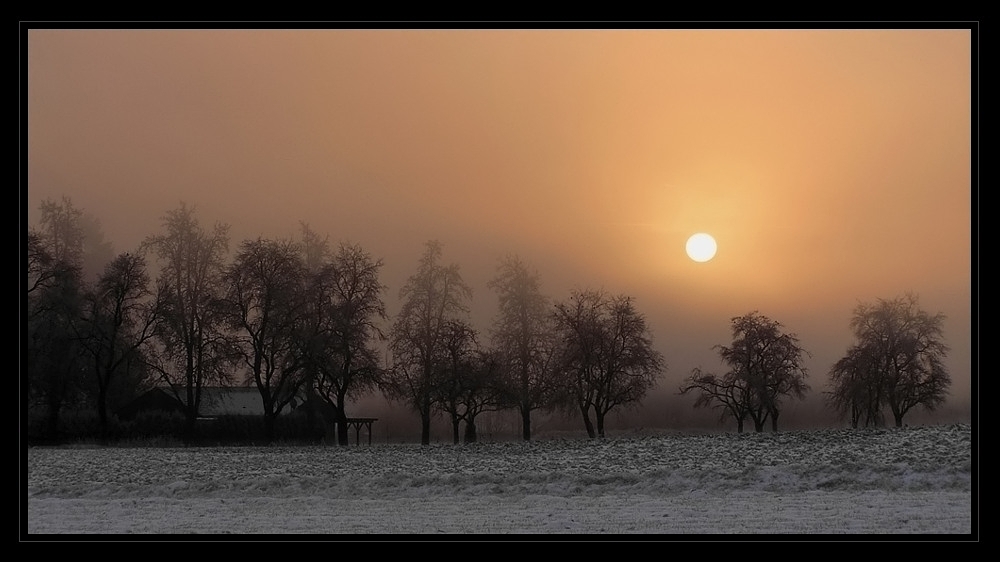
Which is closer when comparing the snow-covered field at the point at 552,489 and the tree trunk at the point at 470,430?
the snow-covered field at the point at 552,489

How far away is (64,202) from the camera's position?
48.0 metres

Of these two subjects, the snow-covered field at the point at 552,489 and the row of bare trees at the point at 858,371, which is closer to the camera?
the snow-covered field at the point at 552,489

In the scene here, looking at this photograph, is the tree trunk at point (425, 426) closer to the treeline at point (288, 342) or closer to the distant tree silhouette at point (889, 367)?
the treeline at point (288, 342)

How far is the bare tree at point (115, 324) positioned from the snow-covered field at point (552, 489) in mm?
9148

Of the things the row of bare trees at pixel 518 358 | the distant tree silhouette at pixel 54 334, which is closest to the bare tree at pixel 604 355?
the row of bare trees at pixel 518 358

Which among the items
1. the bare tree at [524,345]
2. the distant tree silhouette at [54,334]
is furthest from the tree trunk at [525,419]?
the distant tree silhouette at [54,334]

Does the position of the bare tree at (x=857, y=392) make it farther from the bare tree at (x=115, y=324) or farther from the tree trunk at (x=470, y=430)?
the bare tree at (x=115, y=324)

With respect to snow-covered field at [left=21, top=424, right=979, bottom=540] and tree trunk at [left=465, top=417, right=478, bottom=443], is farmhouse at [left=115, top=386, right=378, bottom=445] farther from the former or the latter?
snow-covered field at [left=21, top=424, right=979, bottom=540]

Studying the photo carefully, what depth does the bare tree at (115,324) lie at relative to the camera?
4578 centimetres

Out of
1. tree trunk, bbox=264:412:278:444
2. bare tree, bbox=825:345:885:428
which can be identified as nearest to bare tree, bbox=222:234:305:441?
tree trunk, bbox=264:412:278:444

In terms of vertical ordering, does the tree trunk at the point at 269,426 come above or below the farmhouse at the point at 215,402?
below

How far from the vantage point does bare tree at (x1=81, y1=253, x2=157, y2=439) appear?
45781mm
